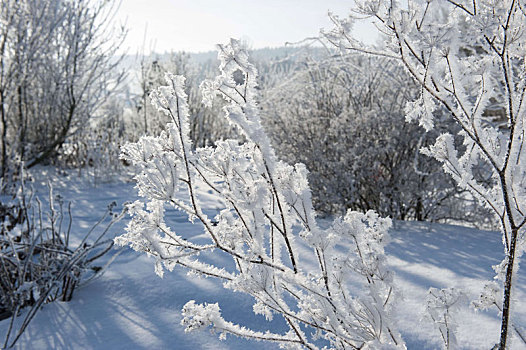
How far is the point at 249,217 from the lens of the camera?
1.05 metres

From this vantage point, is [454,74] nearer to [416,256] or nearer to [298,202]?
[298,202]

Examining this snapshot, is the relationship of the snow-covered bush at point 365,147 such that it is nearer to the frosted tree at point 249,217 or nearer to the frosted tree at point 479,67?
the frosted tree at point 479,67

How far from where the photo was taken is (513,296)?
106cm

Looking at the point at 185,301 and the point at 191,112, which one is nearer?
the point at 185,301

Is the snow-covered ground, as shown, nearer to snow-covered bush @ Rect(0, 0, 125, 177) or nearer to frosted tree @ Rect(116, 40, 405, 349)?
frosted tree @ Rect(116, 40, 405, 349)

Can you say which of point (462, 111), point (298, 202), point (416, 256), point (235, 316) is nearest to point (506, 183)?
point (462, 111)

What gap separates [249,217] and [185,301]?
126 centimetres

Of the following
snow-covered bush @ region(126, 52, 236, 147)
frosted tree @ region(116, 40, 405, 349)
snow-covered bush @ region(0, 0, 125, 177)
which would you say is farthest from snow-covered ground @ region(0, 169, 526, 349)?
snow-covered bush @ region(126, 52, 236, 147)

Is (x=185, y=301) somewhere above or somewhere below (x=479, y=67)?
below

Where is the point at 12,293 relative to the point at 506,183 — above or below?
below

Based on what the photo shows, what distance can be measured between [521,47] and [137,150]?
3.16ft

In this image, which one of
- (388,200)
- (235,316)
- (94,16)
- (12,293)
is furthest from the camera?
(94,16)

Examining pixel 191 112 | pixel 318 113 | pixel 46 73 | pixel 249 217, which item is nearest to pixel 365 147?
pixel 318 113

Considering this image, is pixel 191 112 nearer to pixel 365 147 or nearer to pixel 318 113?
pixel 318 113
